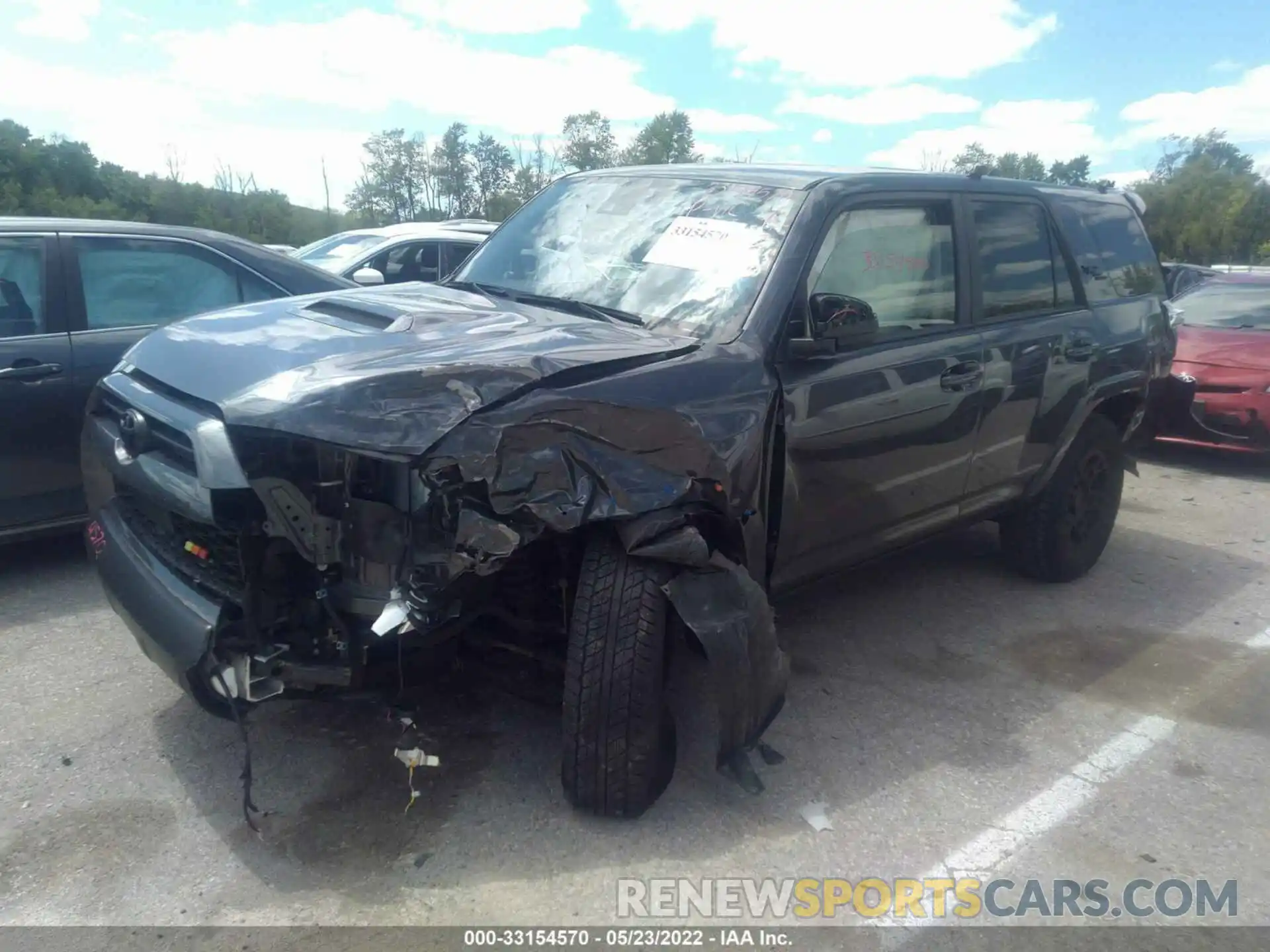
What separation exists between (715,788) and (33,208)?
2105 centimetres

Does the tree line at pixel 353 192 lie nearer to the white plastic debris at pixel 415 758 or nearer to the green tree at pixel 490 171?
the green tree at pixel 490 171

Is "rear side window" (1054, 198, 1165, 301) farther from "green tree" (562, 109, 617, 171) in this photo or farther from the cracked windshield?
"green tree" (562, 109, 617, 171)

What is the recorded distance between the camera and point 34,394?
4.33 m

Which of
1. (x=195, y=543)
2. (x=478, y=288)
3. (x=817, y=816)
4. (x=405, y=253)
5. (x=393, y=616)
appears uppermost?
(x=478, y=288)

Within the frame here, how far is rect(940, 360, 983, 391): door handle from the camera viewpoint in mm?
→ 3980

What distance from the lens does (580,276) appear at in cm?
379

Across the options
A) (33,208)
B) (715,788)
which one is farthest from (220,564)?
(33,208)

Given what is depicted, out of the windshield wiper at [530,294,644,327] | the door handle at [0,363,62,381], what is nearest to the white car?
the door handle at [0,363,62,381]

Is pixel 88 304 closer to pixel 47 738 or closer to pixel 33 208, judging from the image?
pixel 47 738

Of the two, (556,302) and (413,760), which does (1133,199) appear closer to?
(556,302)

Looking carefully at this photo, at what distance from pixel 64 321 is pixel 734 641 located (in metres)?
3.51

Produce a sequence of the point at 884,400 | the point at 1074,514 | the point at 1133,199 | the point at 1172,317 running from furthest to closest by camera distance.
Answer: the point at 1172,317 → the point at 1133,199 → the point at 1074,514 → the point at 884,400

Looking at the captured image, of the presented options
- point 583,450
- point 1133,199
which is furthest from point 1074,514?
point 583,450

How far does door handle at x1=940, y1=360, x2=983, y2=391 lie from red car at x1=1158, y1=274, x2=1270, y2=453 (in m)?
4.89
